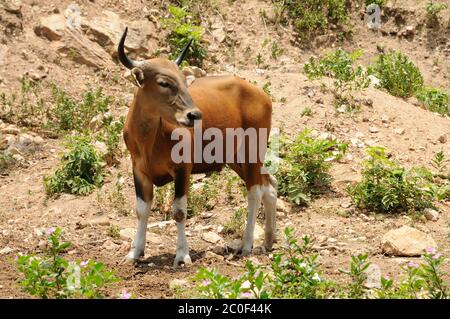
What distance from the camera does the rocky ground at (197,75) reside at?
8234mm

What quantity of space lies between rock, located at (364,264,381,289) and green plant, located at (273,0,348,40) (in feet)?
33.7

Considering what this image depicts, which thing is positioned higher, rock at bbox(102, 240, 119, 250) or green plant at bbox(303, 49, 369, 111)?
green plant at bbox(303, 49, 369, 111)

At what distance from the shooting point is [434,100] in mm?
14258

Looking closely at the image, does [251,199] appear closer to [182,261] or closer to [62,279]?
[182,261]

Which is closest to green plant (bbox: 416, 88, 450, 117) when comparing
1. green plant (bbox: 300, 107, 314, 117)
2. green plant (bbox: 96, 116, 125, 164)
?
green plant (bbox: 300, 107, 314, 117)

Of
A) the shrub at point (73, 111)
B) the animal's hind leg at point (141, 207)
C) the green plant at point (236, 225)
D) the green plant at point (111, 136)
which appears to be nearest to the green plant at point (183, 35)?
the shrub at point (73, 111)

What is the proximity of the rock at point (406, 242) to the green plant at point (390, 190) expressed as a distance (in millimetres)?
1269

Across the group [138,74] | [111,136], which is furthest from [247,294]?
[111,136]

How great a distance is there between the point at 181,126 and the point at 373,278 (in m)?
2.46

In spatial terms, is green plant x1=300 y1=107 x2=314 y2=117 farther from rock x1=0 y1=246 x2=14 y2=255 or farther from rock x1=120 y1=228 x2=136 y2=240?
rock x1=0 y1=246 x2=14 y2=255

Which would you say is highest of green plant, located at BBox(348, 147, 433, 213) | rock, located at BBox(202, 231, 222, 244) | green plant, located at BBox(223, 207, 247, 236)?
green plant, located at BBox(348, 147, 433, 213)

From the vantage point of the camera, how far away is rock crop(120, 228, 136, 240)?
29.4ft

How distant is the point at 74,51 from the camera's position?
13812 mm
